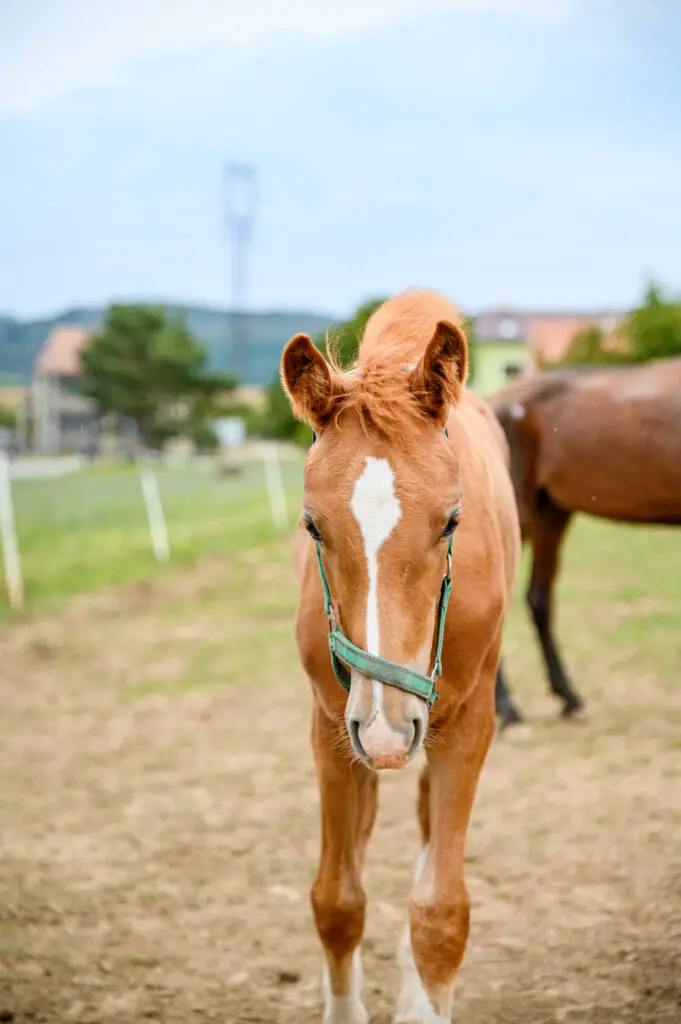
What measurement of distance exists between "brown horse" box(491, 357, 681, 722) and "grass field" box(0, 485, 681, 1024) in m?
0.93

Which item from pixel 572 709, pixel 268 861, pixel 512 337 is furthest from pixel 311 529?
pixel 512 337

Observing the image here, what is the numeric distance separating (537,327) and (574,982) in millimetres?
57477

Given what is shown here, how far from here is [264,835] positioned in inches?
194

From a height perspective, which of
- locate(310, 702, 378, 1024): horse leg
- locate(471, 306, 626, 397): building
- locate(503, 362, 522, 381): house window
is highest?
locate(310, 702, 378, 1024): horse leg

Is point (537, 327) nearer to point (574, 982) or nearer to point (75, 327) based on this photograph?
point (75, 327)

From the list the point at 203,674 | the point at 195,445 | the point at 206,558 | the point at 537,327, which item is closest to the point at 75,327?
the point at 195,445

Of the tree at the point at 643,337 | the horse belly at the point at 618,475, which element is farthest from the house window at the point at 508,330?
the horse belly at the point at 618,475

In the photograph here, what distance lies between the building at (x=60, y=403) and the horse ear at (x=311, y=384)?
5932 centimetres

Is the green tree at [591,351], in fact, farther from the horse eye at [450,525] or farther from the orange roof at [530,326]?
the horse eye at [450,525]

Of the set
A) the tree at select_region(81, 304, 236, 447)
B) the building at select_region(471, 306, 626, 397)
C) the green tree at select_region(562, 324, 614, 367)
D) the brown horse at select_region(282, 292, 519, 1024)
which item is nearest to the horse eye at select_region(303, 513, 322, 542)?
the brown horse at select_region(282, 292, 519, 1024)

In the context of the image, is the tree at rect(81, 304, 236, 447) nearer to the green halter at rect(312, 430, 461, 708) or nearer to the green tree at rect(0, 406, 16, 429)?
the green tree at rect(0, 406, 16, 429)

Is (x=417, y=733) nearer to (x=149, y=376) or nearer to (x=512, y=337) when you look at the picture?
(x=512, y=337)

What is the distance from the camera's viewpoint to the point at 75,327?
212 feet

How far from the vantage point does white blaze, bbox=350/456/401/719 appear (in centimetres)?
241
